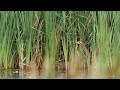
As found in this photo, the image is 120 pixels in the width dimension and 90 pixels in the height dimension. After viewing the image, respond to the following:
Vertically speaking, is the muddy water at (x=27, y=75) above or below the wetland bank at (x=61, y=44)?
below

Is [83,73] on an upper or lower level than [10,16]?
lower

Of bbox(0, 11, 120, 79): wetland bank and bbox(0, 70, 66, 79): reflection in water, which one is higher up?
bbox(0, 11, 120, 79): wetland bank

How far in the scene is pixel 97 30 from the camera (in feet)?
14.9

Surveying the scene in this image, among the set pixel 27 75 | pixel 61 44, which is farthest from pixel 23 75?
pixel 61 44

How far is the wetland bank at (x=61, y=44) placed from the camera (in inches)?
177

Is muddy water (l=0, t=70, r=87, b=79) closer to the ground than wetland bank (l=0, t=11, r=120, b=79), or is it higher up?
closer to the ground

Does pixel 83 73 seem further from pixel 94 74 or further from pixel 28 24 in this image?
pixel 28 24

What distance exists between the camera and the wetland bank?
450 centimetres

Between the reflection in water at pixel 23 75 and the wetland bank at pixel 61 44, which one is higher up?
the wetland bank at pixel 61 44

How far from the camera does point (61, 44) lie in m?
4.52

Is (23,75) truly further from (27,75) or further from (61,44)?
(61,44)
